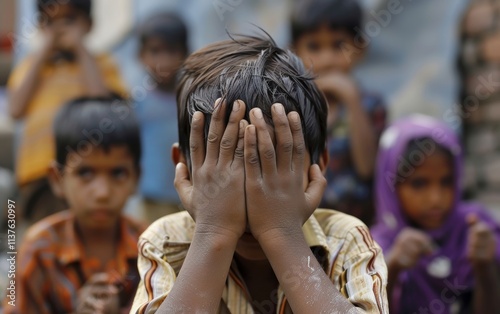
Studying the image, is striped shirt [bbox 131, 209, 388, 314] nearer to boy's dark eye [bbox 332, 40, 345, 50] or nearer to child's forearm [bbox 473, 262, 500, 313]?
child's forearm [bbox 473, 262, 500, 313]

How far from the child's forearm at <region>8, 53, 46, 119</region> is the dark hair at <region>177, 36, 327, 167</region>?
2.11 metres

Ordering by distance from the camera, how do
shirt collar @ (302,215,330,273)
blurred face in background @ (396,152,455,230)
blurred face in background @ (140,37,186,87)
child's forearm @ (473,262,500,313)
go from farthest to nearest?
blurred face in background @ (140,37,186,87), blurred face in background @ (396,152,455,230), child's forearm @ (473,262,500,313), shirt collar @ (302,215,330,273)

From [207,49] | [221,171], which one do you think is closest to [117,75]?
[207,49]

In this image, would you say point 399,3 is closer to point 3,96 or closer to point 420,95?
point 420,95

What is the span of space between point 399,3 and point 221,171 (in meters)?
2.58

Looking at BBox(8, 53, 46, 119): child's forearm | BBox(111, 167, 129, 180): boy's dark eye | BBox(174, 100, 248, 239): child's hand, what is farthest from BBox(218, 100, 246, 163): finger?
BBox(8, 53, 46, 119): child's forearm

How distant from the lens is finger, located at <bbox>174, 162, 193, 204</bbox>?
5.33 ft

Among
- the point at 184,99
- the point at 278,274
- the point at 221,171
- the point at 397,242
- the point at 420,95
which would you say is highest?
the point at 184,99

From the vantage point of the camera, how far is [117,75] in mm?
3893

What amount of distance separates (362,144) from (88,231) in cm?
138

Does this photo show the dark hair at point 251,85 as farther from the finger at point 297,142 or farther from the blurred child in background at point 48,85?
the blurred child in background at point 48,85

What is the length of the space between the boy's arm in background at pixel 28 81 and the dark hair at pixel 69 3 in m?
0.12

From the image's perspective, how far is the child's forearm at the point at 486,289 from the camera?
2998 mm

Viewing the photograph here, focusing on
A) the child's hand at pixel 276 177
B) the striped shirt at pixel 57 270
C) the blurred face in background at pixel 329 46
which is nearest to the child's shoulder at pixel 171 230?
the child's hand at pixel 276 177
